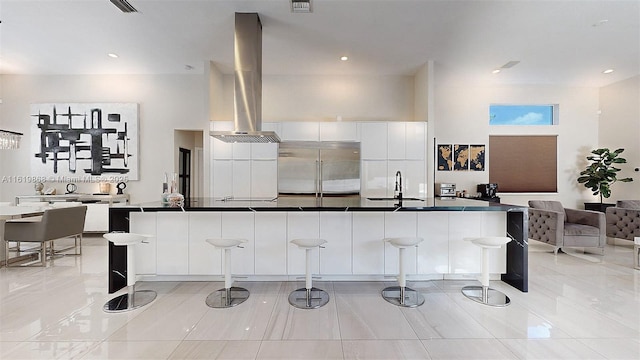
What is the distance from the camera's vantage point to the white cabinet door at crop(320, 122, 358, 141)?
560 cm

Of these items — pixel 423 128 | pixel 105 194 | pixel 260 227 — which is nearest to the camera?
pixel 260 227

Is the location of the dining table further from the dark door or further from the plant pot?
the plant pot

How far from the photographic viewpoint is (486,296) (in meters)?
3.02

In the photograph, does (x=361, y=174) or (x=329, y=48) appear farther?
(x=361, y=174)

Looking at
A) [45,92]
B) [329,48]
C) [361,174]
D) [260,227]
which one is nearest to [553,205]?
[361,174]

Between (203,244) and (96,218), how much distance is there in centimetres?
395

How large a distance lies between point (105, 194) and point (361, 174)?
5.15 meters

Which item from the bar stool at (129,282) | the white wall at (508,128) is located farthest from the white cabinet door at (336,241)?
the white wall at (508,128)

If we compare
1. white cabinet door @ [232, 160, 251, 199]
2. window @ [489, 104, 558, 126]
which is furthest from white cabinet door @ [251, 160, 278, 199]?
window @ [489, 104, 558, 126]

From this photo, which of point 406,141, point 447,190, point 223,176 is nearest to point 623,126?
point 447,190

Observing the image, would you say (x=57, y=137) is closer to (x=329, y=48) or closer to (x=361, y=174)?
(x=329, y=48)

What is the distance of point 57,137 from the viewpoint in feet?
20.3

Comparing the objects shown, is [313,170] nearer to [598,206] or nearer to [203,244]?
[203,244]

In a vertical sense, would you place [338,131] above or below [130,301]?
above
